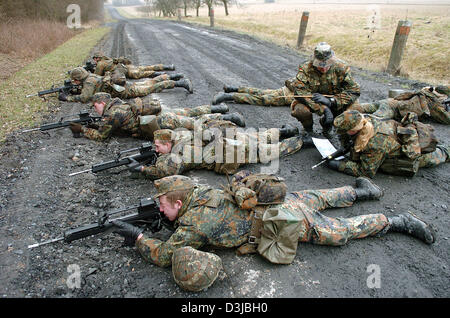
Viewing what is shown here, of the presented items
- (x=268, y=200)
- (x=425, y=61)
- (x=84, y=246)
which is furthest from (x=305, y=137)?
(x=425, y=61)

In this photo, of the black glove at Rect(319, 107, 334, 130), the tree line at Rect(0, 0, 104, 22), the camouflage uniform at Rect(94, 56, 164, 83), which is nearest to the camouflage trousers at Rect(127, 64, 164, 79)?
the camouflage uniform at Rect(94, 56, 164, 83)

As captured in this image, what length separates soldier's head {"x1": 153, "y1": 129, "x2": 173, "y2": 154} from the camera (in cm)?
486

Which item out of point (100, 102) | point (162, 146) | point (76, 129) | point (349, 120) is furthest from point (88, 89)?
point (349, 120)

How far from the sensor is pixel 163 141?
4871mm

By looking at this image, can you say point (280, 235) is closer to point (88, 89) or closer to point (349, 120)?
point (349, 120)

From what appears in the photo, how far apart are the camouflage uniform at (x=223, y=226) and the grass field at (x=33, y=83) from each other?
17.0ft

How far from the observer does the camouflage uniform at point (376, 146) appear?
456 cm

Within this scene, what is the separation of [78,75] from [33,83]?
290cm

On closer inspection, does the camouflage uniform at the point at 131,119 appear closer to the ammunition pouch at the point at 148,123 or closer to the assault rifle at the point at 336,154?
the ammunition pouch at the point at 148,123

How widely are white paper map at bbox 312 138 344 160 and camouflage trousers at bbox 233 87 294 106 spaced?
86.1 inches

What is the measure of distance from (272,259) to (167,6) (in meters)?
50.8

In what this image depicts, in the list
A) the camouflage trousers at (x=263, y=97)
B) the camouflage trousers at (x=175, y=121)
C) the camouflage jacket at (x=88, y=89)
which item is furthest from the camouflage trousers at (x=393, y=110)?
the camouflage jacket at (x=88, y=89)

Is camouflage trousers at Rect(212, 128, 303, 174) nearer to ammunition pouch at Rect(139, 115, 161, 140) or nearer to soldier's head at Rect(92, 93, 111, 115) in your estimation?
ammunition pouch at Rect(139, 115, 161, 140)
